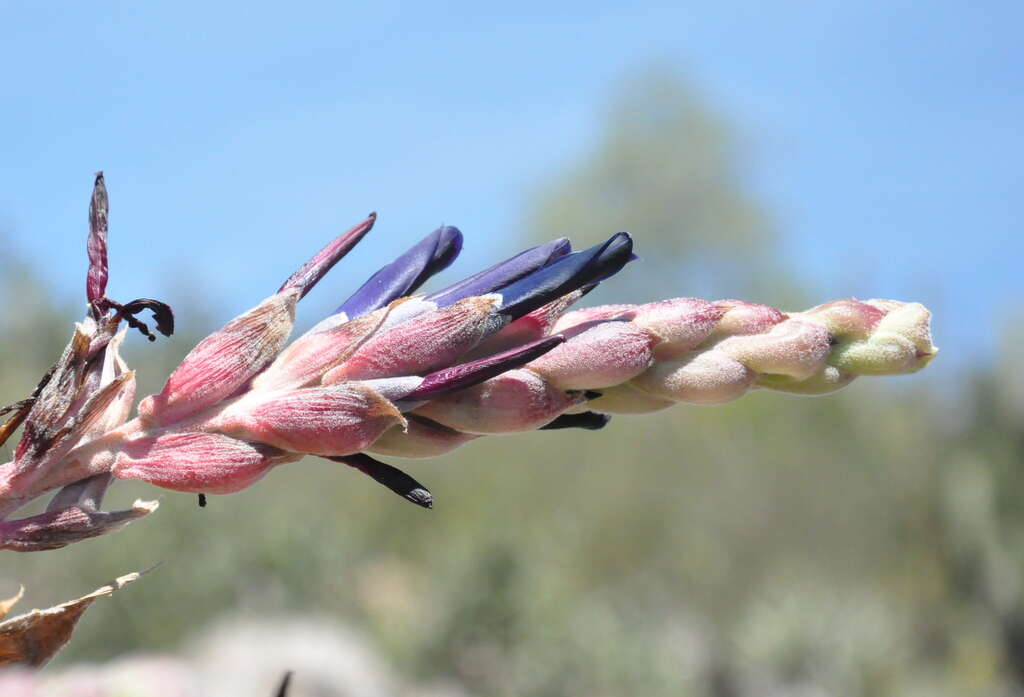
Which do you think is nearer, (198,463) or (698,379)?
(198,463)

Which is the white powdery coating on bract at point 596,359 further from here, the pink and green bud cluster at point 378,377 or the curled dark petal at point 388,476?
the curled dark petal at point 388,476

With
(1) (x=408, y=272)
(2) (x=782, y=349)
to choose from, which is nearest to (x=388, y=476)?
(1) (x=408, y=272)

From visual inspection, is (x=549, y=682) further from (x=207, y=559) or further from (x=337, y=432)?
(x=337, y=432)

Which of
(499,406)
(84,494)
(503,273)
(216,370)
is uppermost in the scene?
(503,273)

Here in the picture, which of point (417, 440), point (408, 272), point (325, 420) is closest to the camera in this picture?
point (325, 420)

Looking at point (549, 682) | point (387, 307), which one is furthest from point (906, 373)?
point (549, 682)

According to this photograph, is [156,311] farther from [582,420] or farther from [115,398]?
[582,420]

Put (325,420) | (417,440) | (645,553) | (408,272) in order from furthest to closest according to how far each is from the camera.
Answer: (645,553) < (408,272) < (417,440) < (325,420)
